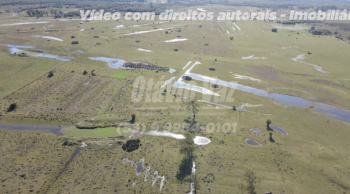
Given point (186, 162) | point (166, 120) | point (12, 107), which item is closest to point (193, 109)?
point (166, 120)

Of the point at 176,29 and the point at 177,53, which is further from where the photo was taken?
the point at 176,29

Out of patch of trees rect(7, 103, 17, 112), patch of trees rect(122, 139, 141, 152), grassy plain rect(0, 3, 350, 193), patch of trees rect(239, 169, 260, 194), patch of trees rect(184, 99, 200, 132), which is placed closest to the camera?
patch of trees rect(239, 169, 260, 194)

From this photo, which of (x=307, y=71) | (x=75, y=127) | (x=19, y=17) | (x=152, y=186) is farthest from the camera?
(x=19, y=17)

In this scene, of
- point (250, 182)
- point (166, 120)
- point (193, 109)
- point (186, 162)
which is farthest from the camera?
point (193, 109)

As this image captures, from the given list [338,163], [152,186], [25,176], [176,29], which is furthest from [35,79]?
[176,29]

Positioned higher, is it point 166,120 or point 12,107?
point 166,120

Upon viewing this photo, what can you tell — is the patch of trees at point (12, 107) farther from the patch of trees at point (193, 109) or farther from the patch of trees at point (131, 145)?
the patch of trees at point (193, 109)

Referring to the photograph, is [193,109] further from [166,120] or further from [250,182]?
[250,182]

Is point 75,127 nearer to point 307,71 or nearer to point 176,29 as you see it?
point 307,71

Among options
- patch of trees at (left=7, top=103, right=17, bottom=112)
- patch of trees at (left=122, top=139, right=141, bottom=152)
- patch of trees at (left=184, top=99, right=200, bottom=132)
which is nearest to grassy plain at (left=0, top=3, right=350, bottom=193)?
patch of trees at (left=122, top=139, right=141, bottom=152)

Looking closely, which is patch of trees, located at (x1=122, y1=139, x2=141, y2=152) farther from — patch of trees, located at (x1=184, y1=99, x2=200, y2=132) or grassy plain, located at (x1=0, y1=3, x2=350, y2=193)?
patch of trees, located at (x1=184, y1=99, x2=200, y2=132)

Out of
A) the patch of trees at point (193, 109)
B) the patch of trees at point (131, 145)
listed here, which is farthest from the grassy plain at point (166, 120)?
the patch of trees at point (193, 109)
